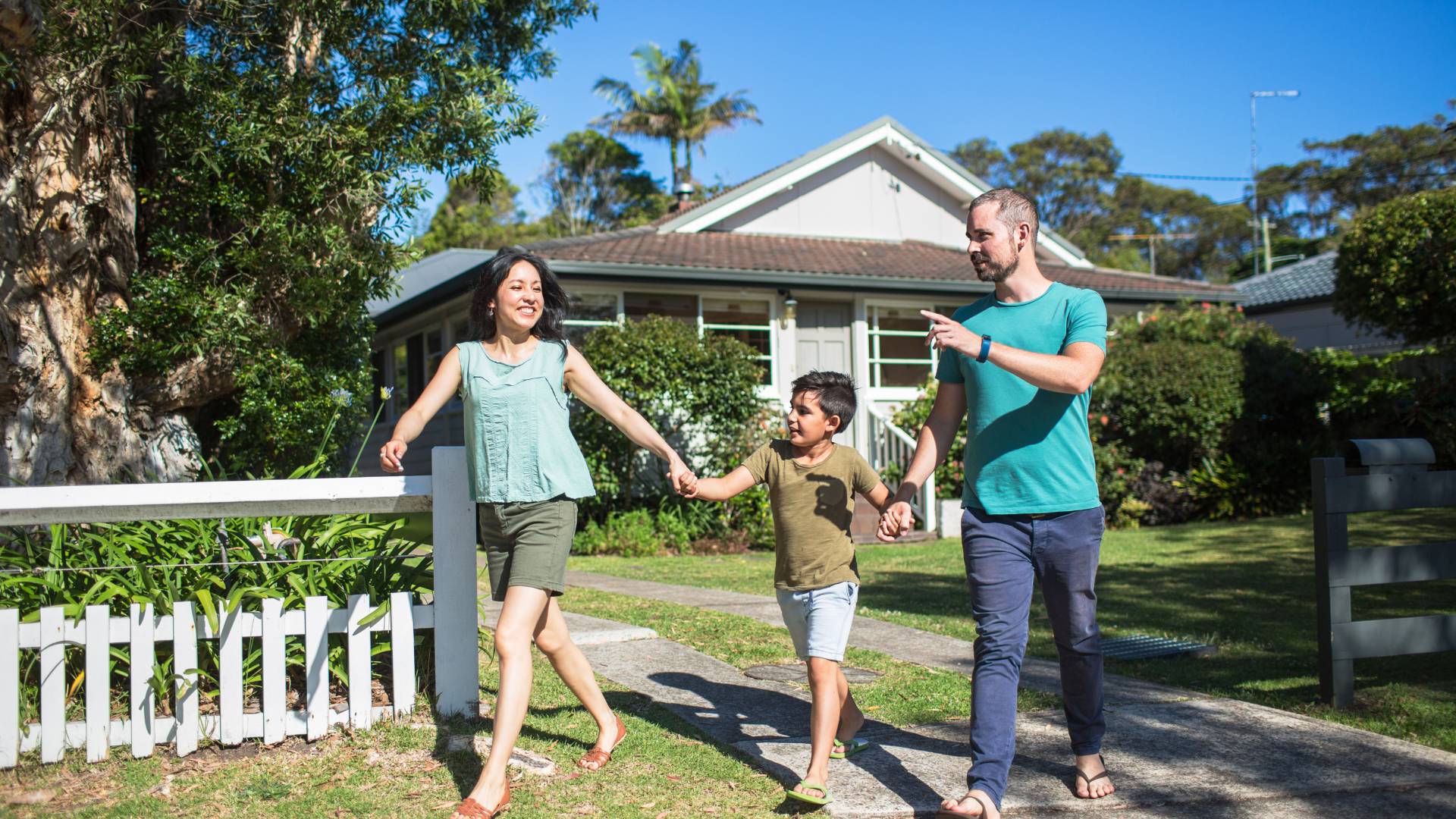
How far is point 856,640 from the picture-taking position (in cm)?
625

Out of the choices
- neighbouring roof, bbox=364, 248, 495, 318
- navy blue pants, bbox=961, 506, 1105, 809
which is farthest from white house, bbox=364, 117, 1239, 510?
navy blue pants, bbox=961, 506, 1105, 809

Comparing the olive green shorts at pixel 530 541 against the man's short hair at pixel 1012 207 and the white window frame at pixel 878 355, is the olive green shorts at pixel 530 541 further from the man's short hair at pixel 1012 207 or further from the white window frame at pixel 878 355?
the white window frame at pixel 878 355

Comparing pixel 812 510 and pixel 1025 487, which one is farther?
pixel 812 510

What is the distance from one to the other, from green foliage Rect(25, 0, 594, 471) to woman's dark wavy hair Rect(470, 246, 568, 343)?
398 cm

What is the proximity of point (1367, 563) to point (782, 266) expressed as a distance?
11.2m

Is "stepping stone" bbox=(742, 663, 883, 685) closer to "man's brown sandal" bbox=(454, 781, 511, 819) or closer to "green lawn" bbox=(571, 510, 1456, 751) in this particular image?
"green lawn" bbox=(571, 510, 1456, 751)

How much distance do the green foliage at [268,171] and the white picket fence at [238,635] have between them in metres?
3.41

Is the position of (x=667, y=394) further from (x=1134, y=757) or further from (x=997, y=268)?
(x=997, y=268)

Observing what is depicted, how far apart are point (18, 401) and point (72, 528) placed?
5.03 ft

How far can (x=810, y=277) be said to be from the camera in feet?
50.3

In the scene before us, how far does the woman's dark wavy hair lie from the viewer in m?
3.89

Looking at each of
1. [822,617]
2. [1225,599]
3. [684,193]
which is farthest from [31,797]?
[684,193]

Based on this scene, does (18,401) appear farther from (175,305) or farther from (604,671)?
(604,671)

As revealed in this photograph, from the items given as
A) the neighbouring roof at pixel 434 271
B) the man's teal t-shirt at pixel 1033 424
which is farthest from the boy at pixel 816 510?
the neighbouring roof at pixel 434 271
